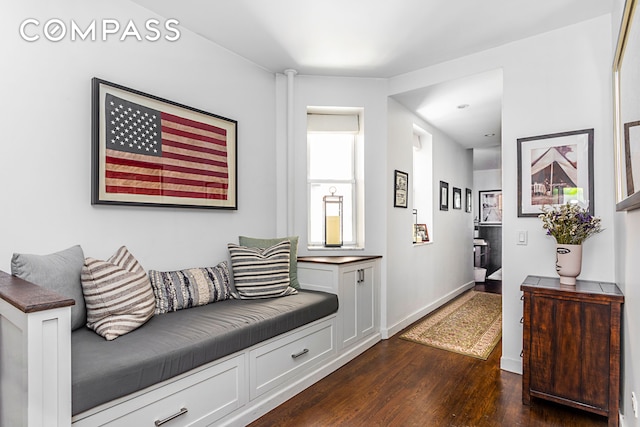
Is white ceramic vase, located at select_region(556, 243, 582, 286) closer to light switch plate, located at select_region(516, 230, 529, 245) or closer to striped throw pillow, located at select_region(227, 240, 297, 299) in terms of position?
light switch plate, located at select_region(516, 230, 529, 245)

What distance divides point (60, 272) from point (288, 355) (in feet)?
4.62

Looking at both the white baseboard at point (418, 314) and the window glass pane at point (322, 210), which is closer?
the white baseboard at point (418, 314)

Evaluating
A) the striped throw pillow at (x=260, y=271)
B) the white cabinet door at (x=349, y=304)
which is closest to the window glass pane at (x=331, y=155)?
the white cabinet door at (x=349, y=304)

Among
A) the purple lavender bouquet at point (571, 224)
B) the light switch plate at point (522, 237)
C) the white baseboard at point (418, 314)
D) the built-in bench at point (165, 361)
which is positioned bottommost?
the white baseboard at point (418, 314)

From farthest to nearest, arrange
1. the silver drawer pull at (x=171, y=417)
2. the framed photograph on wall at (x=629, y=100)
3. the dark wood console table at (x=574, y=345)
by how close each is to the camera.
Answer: the dark wood console table at (x=574, y=345)
the silver drawer pull at (x=171, y=417)
the framed photograph on wall at (x=629, y=100)

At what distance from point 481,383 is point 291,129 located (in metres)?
2.66

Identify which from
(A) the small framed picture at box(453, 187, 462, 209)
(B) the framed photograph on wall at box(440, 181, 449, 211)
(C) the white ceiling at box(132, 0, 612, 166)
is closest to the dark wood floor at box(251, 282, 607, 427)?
(B) the framed photograph on wall at box(440, 181, 449, 211)

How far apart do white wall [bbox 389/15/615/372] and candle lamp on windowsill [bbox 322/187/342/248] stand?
1.50 m

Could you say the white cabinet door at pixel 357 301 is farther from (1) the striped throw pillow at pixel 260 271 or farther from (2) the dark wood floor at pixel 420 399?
(1) the striped throw pillow at pixel 260 271

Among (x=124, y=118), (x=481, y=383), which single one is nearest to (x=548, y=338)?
(x=481, y=383)

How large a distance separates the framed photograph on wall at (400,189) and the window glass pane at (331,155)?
0.48m

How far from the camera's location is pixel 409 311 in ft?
13.3

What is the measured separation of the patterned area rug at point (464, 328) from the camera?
10.8 ft

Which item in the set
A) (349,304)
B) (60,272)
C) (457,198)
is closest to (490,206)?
(457,198)
